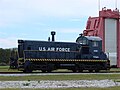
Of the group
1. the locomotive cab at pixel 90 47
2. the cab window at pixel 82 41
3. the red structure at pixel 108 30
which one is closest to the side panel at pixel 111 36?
the red structure at pixel 108 30

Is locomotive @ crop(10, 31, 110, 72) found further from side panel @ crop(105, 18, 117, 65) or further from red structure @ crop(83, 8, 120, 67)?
→ side panel @ crop(105, 18, 117, 65)

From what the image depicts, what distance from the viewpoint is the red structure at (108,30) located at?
65.0m

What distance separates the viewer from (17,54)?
36.9 meters

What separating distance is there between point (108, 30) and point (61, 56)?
2998cm

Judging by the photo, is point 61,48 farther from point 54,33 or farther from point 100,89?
point 100,89

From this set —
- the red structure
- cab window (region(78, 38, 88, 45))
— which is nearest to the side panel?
the red structure

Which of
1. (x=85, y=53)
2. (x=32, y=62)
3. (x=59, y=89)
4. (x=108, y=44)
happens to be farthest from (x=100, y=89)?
(x=108, y=44)

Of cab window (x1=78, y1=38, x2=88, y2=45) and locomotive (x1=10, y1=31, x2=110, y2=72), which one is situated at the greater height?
cab window (x1=78, y1=38, x2=88, y2=45)

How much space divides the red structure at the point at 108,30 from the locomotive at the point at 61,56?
79.6 feet

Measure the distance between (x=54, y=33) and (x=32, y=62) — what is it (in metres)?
5.90

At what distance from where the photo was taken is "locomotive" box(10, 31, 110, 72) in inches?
1438

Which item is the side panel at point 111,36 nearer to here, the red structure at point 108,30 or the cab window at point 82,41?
the red structure at point 108,30

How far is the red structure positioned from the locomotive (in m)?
24.2

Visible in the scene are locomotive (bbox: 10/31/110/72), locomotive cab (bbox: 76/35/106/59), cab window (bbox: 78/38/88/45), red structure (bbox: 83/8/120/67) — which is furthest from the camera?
red structure (bbox: 83/8/120/67)
